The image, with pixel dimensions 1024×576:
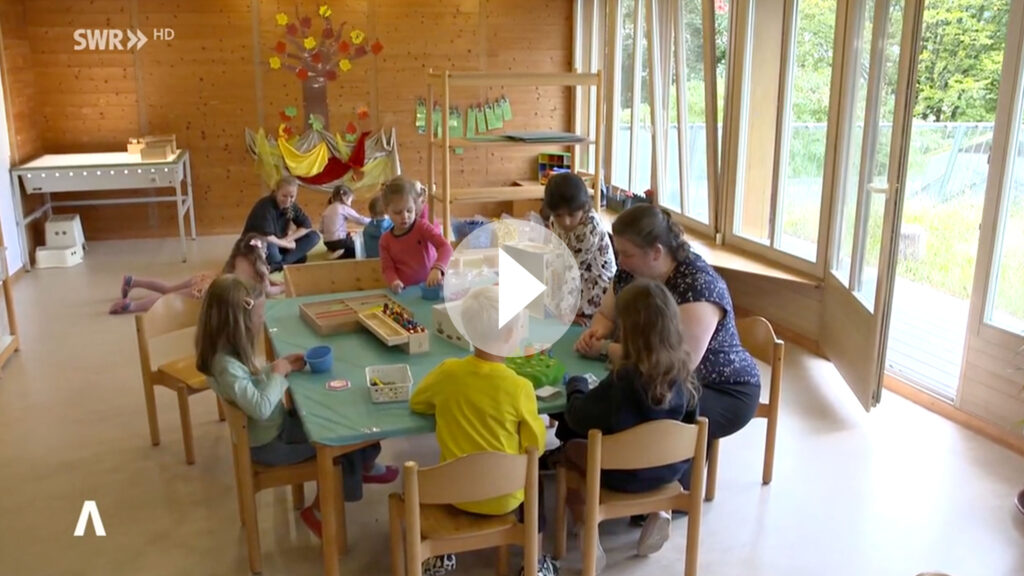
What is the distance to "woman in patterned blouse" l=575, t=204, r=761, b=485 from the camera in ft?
8.13

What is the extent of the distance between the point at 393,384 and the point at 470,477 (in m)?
0.43

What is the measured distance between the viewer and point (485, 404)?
2.06 m

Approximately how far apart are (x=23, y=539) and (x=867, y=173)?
12.3ft

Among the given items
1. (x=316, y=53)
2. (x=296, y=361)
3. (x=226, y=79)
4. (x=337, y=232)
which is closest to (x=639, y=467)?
(x=296, y=361)

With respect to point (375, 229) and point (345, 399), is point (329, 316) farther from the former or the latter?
point (375, 229)

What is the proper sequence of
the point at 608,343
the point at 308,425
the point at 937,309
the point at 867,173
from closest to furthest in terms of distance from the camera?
the point at 308,425 → the point at 608,343 → the point at 867,173 → the point at 937,309

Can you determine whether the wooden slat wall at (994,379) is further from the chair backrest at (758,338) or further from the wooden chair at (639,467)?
the wooden chair at (639,467)

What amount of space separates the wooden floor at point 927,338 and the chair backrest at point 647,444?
209 cm

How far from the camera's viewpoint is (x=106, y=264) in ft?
21.0

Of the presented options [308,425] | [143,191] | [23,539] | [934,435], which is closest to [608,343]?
[308,425]

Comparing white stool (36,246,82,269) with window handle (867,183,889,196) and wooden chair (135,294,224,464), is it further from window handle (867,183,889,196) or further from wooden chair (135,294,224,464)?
window handle (867,183,889,196)

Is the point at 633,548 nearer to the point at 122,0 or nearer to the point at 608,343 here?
the point at 608,343

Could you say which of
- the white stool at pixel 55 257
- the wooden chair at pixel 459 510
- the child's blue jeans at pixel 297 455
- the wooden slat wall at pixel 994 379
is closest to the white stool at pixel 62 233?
the white stool at pixel 55 257

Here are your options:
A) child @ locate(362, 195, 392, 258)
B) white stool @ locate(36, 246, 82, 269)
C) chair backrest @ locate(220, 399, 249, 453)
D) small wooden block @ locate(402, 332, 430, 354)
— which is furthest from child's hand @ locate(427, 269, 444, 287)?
white stool @ locate(36, 246, 82, 269)
